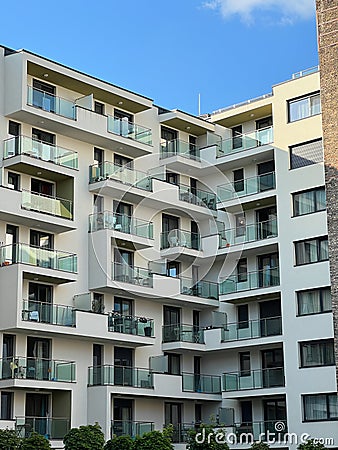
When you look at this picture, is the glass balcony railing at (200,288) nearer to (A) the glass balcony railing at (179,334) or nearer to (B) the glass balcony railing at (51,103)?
(A) the glass balcony railing at (179,334)

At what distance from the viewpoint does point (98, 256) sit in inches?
1576

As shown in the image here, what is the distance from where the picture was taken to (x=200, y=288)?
147ft

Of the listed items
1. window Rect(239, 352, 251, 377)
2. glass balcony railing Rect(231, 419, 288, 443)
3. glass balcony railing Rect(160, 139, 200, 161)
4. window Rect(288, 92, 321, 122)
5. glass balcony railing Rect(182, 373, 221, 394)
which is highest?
window Rect(288, 92, 321, 122)

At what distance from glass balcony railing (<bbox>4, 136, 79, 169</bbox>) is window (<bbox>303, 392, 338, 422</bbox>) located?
14937 millimetres

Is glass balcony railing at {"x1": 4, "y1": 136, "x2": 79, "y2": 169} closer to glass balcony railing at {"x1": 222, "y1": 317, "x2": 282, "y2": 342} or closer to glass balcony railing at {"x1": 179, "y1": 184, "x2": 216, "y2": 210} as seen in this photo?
glass balcony railing at {"x1": 179, "y1": 184, "x2": 216, "y2": 210}

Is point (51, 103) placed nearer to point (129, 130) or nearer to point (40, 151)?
point (40, 151)

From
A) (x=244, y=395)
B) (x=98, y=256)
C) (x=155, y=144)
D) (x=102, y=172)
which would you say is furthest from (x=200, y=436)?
(x=155, y=144)

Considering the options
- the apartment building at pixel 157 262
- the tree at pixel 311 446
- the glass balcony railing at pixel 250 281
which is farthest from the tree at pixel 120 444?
the glass balcony railing at pixel 250 281

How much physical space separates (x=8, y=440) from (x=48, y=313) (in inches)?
265

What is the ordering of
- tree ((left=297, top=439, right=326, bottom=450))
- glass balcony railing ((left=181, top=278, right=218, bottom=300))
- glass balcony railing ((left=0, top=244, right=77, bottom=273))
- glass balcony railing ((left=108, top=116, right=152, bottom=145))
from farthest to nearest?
glass balcony railing ((left=181, top=278, right=218, bottom=300)) < glass balcony railing ((left=108, top=116, right=152, bottom=145)) < glass balcony railing ((left=0, top=244, right=77, bottom=273)) < tree ((left=297, top=439, right=326, bottom=450))

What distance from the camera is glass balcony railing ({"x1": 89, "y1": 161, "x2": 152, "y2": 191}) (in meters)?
→ 41.2

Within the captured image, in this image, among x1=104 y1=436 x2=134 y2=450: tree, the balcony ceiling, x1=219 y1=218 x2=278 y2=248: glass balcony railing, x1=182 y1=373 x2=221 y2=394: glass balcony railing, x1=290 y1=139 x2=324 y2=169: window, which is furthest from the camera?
x1=219 y1=218 x2=278 y2=248: glass balcony railing

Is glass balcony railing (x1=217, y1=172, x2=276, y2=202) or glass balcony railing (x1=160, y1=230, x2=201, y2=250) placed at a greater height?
glass balcony railing (x1=217, y1=172, x2=276, y2=202)

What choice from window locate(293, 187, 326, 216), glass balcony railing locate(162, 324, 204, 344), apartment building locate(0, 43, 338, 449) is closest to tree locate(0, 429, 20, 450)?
apartment building locate(0, 43, 338, 449)
